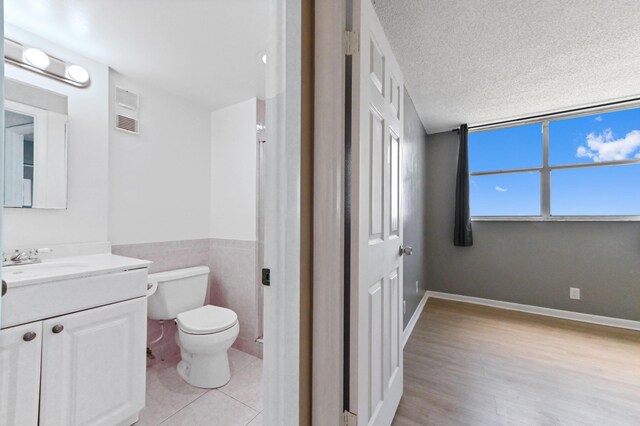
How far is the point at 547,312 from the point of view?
3219 mm

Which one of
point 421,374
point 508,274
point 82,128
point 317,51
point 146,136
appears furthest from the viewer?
point 508,274

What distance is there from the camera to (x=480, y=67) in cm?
223

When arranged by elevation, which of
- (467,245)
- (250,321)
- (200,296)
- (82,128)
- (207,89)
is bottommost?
(250,321)

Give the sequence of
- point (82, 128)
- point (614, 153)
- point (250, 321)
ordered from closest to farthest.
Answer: point (82, 128), point (250, 321), point (614, 153)

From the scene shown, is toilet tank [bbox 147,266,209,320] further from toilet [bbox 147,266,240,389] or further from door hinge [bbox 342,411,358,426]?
door hinge [bbox 342,411,358,426]

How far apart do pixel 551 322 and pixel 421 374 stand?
2.06 m

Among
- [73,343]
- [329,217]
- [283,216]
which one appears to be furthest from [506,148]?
[73,343]

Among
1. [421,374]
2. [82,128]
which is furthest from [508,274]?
[82,128]

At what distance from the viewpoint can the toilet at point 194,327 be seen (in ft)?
6.00

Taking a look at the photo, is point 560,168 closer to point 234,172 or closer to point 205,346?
point 234,172

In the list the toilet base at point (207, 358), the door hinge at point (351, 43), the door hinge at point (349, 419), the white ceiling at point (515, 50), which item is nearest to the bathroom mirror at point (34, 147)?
the toilet base at point (207, 358)

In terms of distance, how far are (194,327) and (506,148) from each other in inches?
155

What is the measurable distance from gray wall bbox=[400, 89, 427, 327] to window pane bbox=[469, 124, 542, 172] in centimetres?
86

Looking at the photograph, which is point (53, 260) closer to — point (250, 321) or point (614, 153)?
point (250, 321)
